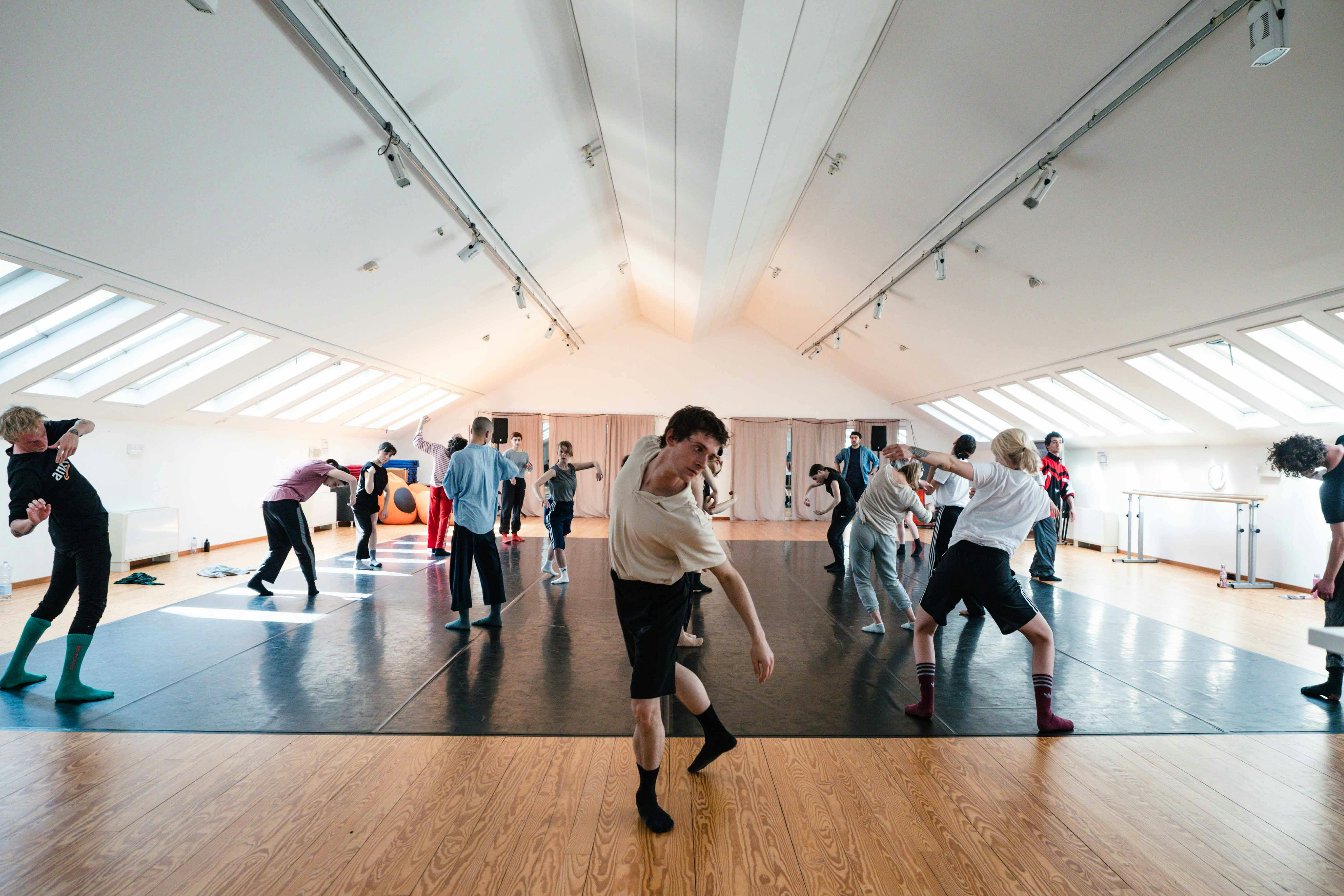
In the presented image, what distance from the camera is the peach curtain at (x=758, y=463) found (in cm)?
1478

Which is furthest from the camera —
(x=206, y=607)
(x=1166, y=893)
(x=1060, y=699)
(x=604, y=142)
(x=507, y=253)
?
(x=507, y=253)

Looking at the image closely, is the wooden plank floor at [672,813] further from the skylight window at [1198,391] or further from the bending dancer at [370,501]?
the skylight window at [1198,391]

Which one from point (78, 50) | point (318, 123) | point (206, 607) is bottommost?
point (206, 607)

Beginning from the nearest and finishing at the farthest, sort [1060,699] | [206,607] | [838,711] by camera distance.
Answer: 1. [838,711]
2. [1060,699]
3. [206,607]

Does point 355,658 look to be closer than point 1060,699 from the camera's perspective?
No

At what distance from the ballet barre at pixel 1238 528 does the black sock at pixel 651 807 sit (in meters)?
7.91

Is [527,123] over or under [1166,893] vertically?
over

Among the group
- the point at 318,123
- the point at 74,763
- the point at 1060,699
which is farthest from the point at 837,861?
the point at 318,123

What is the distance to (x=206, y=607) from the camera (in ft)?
18.0

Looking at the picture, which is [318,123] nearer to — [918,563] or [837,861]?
[837,861]

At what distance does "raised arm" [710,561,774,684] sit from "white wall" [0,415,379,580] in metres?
5.29

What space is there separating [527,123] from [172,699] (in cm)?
473

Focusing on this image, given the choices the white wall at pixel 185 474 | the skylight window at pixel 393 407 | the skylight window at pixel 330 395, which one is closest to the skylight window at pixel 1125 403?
the white wall at pixel 185 474

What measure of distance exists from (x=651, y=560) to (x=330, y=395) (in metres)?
9.59
